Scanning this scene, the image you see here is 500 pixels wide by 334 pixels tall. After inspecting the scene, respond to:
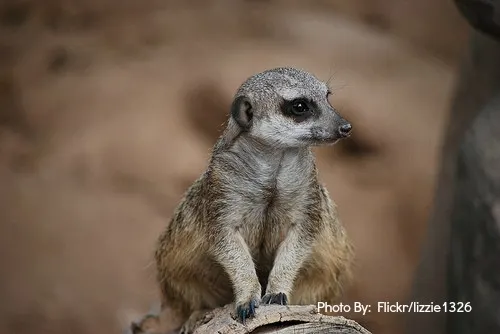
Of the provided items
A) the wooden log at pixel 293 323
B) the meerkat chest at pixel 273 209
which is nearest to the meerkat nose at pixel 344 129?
the meerkat chest at pixel 273 209

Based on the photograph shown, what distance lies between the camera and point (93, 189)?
4.81 m

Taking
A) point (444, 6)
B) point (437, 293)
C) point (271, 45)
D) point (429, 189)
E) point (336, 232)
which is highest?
point (444, 6)

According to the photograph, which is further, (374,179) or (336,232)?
(374,179)

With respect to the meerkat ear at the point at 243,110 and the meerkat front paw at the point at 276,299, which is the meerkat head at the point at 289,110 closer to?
the meerkat ear at the point at 243,110

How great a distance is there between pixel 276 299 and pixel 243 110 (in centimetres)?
51

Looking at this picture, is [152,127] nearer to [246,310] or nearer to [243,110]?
[243,110]

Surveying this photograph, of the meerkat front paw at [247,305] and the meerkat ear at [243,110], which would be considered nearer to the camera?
the meerkat front paw at [247,305]

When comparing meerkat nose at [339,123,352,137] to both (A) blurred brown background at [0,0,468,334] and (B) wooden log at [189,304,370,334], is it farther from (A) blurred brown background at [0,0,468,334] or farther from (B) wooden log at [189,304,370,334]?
(A) blurred brown background at [0,0,468,334]

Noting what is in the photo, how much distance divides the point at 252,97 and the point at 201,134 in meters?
2.79

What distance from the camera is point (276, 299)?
243 centimetres

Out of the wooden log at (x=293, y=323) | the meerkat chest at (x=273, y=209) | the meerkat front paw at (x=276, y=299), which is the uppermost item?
the meerkat chest at (x=273, y=209)

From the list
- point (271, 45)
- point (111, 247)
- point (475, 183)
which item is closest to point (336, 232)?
point (475, 183)

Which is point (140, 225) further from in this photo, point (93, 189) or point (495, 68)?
point (495, 68)

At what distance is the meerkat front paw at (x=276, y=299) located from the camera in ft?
7.95
